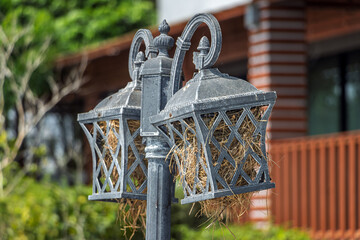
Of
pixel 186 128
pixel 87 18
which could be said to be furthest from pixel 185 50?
pixel 87 18

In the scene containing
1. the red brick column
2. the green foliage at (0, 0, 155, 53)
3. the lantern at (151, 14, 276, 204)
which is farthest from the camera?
the green foliage at (0, 0, 155, 53)

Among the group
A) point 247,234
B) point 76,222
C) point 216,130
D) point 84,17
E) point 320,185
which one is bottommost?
point 247,234

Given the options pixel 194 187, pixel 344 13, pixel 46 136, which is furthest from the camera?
pixel 46 136

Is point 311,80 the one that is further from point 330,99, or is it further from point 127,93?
point 127,93

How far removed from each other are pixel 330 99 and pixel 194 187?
9967 mm

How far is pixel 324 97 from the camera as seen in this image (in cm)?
1302

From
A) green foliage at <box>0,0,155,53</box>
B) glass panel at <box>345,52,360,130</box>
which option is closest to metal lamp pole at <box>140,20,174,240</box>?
glass panel at <box>345,52,360,130</box>

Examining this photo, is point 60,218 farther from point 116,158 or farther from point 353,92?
point 353,92

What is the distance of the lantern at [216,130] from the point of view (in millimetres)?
3188

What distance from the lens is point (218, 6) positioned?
38.7 ft

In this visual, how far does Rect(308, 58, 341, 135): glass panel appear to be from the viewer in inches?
503

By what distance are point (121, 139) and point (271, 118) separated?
659 cm

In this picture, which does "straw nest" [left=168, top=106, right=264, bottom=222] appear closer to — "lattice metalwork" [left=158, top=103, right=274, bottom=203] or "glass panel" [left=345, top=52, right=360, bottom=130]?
"lattice metalwork" [left=158, top=103, right=274, bottom=203]

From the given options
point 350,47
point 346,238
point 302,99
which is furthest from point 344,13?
point 346,238
